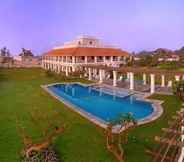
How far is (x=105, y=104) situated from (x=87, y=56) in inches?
724

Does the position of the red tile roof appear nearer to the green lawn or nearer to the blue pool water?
the blue pool water

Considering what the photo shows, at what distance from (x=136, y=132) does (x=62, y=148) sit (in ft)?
11.7

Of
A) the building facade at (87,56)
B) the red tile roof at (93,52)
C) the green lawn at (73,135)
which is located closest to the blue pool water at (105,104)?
the green lawn at (73,135)

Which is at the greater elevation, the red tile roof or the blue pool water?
the red tile roof

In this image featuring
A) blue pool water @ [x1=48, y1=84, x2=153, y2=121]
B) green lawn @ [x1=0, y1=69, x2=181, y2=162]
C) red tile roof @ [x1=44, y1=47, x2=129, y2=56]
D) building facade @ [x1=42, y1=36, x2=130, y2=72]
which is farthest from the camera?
red tile roof @ [x1=44, y1=47, x2=129, y2=56]

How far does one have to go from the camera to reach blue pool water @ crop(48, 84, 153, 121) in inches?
676

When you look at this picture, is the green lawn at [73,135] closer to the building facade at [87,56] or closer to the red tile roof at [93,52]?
the building facade at [87,56]

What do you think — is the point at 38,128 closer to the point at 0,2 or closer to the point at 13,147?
the point at 13,147

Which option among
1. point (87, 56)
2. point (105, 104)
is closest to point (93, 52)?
point (87, 56)

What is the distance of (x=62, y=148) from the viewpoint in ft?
32.4

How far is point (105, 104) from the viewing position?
2072 cm

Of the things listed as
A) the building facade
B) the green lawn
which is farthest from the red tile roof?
Result: the green lawn

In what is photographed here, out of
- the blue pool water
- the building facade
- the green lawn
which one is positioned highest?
the building facade

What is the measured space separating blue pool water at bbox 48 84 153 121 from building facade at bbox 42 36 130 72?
Result: 32.2 feet
